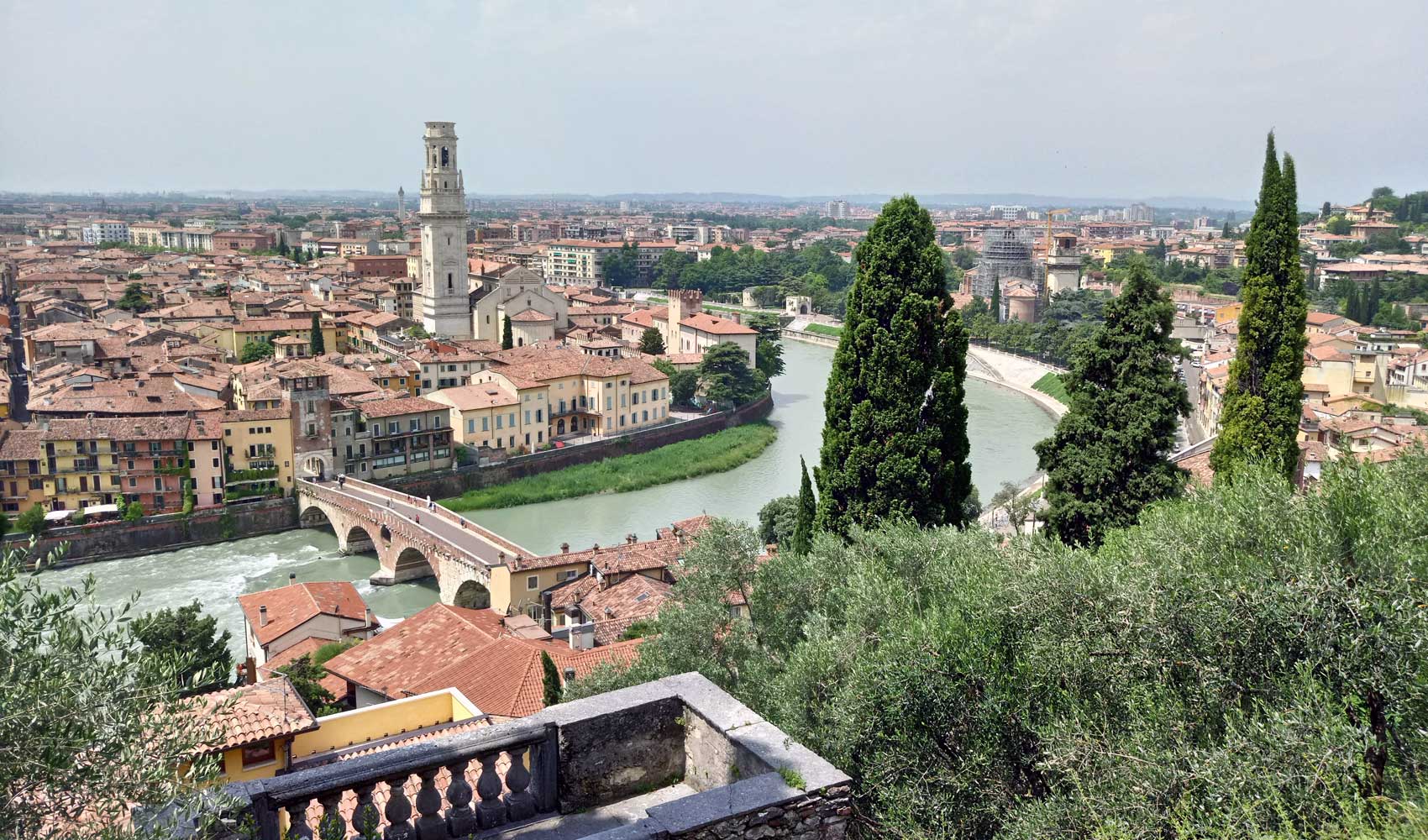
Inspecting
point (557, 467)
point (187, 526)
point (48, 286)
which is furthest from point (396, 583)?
point (48, 286)

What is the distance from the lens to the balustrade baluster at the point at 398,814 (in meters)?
3.01

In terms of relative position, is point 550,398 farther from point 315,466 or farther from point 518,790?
point 518,790

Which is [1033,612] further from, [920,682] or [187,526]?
[187,526]

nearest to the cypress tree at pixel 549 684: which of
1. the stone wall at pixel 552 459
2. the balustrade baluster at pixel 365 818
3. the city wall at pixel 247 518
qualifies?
the balustrade baluster at pixel 365 818

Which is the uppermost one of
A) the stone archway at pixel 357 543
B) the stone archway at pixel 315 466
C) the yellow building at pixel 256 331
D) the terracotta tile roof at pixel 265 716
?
the terracotta tile roof at pixel 265 716

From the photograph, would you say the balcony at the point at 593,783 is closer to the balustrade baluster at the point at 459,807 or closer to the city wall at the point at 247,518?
the balustrade baluster at the point at 459,807

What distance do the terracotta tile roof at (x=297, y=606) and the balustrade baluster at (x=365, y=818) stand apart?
1219cm

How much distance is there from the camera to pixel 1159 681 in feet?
13.8

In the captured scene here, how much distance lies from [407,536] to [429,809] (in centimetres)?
1832

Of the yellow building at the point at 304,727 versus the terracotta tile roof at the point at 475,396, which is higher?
the yellow building at the point at 304,727

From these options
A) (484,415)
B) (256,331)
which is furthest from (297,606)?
(256,331)

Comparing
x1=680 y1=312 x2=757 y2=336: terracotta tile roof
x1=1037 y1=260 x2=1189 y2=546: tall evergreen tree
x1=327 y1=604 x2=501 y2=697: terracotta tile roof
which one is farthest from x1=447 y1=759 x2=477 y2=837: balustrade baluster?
x1=680 y1=312 x2=757 y2=336: terracotta tile roof

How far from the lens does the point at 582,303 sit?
5088 cm

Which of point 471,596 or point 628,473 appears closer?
point 471,596
